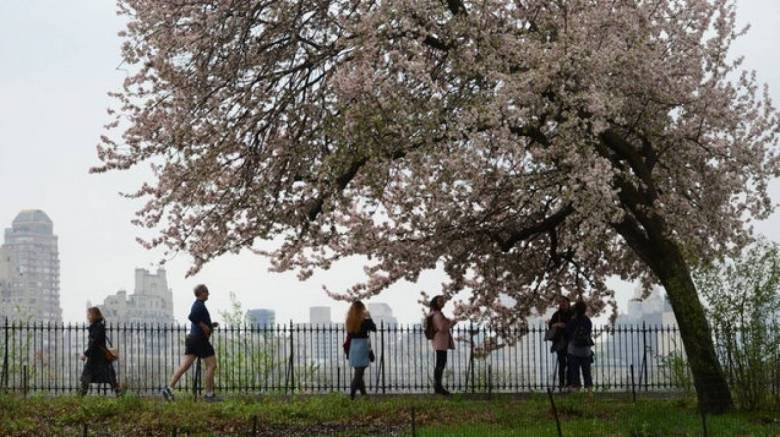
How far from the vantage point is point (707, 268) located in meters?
20.1

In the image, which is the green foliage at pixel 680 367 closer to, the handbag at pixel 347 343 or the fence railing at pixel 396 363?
the fence railing at pixel 396 363

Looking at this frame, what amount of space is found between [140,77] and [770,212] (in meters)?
11.4

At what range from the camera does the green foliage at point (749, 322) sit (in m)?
19.6

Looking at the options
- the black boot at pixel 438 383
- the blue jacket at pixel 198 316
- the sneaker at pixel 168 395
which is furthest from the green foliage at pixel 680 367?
the sneaker at pixel 168 395

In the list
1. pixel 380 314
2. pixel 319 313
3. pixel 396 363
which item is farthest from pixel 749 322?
pixel 319 313

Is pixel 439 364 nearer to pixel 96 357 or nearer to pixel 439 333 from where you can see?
pixel 439 333

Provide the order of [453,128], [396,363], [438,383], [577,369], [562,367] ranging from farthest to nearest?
[396,363]
[562,367]
[577,369]
[438,383]
[453,128]

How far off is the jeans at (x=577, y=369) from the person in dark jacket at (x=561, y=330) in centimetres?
34

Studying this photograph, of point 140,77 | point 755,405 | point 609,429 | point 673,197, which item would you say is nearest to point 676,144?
point 673,197

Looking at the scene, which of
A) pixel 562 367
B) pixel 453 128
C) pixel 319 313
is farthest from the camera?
pixel 319 313

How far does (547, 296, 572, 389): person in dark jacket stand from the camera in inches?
926

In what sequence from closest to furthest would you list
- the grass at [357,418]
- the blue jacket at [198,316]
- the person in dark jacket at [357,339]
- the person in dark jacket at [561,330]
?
the grass at [357,418] → the blue jacket at [198,316] → the person in dark jacket at [357,339] → the person in dark jacket at [561,330]

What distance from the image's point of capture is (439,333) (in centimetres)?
2239

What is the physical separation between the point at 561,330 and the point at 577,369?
2.66 feet
